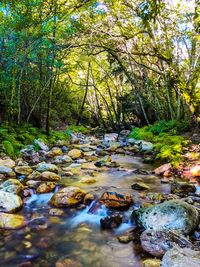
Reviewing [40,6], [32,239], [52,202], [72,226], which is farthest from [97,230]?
[40,6]

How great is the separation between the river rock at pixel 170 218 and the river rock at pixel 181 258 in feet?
2.27

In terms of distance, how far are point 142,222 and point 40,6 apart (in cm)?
800

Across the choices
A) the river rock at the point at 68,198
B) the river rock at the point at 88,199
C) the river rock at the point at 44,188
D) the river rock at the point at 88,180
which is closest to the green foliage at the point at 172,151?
the river rock at the point at 88,180

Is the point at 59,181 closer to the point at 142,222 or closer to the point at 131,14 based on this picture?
the point at 142,222

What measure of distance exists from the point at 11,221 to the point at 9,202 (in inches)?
23.2

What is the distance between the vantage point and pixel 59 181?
22.1 feet

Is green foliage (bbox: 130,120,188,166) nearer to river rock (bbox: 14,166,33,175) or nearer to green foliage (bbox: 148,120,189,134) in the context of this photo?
green foliage (bbox: 148,120,189,134)

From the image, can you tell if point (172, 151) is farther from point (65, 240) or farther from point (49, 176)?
point (65, 240)

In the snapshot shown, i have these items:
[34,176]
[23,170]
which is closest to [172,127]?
[23,170]

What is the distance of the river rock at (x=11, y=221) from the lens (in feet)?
13.7

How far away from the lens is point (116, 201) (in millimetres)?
5008

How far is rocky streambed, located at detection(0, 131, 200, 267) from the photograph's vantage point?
3.42 meters

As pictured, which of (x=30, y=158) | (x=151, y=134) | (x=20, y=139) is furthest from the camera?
(x=151, y=134)

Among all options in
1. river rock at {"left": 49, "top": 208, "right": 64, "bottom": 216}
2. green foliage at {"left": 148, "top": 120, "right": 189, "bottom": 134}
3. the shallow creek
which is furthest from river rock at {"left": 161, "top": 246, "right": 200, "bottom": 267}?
green foliage at {"left": 148, "top": 120, "right": 189, "bottom": 134}
